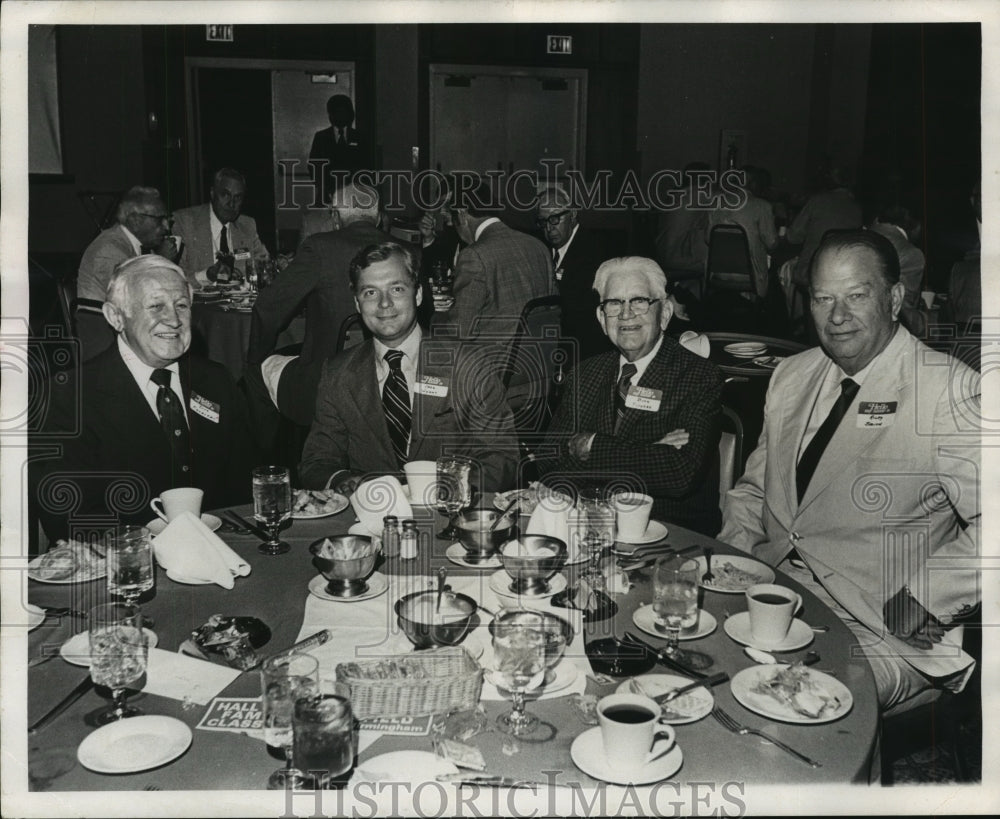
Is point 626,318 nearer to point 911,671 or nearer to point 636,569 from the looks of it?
point 636,569

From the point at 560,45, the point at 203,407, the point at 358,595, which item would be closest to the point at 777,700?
the point at 358,595

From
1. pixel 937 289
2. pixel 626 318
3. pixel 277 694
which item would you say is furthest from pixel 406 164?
pixel 277 694

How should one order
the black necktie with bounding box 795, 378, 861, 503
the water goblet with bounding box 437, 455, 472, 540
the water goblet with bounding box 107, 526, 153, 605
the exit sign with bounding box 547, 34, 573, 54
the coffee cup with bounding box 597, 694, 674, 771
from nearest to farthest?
Result: the coffee cup with bounding box 597, 694, 674, 771 → the water goblet with bounding box 107, 526, 153, 605 → the water goblet with bounding box 437, 455, 472, 540 → the black necktie with bounding box 795, 378, 861, 503 → the exit sign with bounding box 547, 34, 573, 54

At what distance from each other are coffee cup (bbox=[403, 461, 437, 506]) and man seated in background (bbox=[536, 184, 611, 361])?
202cm

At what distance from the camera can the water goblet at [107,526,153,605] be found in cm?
177

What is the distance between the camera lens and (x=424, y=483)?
7.81ft

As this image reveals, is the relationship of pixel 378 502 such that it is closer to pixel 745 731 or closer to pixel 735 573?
pixel 735 573

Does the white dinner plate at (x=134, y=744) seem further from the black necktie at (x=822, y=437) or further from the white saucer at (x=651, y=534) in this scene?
the black necktie at (x=822, y=437)

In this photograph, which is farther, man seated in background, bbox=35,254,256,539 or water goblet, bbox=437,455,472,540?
man seated in background, bbox=35,254,256,539

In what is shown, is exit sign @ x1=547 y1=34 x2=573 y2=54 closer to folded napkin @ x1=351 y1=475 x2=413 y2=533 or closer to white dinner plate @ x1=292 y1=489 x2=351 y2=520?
white dinner plate @ x1=292 y1=489 x2=351 y2=520

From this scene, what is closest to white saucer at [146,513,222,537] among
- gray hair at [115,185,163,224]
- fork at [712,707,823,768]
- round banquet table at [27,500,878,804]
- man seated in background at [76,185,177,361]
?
round banquet table at [27,500,878,804]

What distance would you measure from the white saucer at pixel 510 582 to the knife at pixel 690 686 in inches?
16.3

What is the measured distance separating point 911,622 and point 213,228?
18.7 ft

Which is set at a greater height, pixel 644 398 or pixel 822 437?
pixel 644 398
